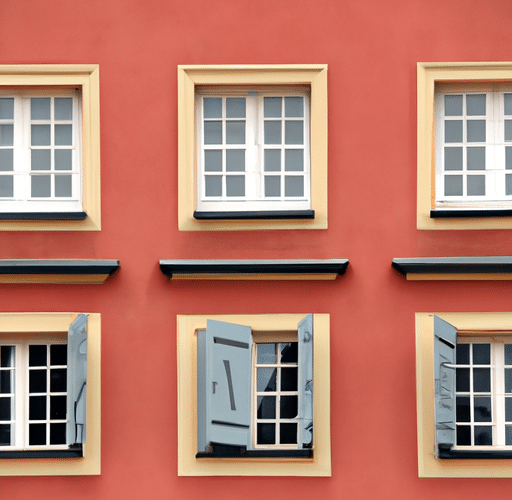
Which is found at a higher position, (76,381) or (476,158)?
(476,158)

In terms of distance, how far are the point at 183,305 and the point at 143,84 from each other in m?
2.79

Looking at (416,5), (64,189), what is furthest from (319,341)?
(416,5)

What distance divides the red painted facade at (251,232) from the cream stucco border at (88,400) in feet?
0.37

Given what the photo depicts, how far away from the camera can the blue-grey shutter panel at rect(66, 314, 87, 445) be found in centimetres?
831

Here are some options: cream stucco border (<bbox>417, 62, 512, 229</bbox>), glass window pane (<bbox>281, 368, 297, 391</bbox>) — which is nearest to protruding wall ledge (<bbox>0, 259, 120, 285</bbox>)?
glass window pane (<bbox>281, 368, 297, 391</bbox>)

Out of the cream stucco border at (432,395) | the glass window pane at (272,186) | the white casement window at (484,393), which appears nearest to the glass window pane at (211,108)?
the glass window pane at (272,186)

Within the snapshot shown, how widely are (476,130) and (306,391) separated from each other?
12.8 feet

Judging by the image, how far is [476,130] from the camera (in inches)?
351

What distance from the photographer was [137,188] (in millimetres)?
8750

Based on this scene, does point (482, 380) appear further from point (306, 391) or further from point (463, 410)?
point (306, 391)

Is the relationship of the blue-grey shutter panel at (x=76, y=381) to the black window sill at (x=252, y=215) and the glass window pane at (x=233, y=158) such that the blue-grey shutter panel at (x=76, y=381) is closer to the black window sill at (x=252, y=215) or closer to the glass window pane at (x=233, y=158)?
the black window sill at (x=252, y=215)

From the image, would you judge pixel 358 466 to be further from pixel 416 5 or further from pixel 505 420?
pixel 416 5

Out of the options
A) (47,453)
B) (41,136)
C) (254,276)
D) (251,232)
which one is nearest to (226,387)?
(254,276)

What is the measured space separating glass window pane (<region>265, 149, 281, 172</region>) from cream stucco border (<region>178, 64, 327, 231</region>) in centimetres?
48
